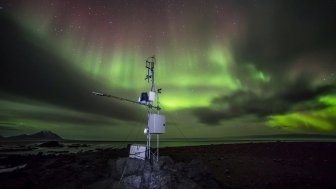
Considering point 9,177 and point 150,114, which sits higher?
point 150,114

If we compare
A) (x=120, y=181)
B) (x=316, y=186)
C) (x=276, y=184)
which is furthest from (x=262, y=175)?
(x=120, y=181)

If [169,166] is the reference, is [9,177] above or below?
below

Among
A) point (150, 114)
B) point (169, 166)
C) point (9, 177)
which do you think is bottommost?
point (9, 177)

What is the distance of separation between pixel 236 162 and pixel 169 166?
8.82 metres

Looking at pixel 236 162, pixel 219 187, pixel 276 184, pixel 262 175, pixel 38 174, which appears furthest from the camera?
pixel 236 162

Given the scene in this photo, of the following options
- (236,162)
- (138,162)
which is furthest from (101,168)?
(236,162)

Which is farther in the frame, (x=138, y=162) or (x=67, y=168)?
(x=67, y=168)

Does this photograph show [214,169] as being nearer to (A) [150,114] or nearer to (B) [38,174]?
(A) [150,114]

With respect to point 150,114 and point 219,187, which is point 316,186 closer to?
point 219,187

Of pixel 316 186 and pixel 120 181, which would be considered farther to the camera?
pixel 316 186

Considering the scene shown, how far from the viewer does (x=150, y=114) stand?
15.5 metres

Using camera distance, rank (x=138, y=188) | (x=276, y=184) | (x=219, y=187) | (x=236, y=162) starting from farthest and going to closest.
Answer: (x=236, y=162), (x=276, y=184), (x=219, y=187), (x=138, y=188)

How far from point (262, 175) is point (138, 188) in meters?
9.83

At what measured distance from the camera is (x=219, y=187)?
1446cm
